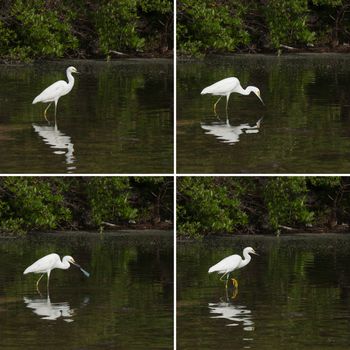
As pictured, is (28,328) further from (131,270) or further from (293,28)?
(293,28)

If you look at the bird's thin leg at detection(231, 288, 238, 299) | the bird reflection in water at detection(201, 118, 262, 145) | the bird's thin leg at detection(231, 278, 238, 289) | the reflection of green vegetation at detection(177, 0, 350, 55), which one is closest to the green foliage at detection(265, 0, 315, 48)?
the reflection of green vegetation at detection(177, 0, 350, 55)

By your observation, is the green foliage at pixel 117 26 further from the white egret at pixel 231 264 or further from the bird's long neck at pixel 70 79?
the white egret at pixel 231 264

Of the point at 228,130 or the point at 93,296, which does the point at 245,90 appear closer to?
the point at 228,130

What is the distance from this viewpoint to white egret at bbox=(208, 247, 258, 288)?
1095cm

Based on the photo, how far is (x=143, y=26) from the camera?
11.8m

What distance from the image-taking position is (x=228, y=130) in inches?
446

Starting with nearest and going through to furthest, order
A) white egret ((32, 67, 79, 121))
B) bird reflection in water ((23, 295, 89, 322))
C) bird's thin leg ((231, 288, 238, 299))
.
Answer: bird reflection in water ((23, 295, 89, 322))
bird's thin leg ((231, 288, 238, 299))
white egret ((32, 67, 79, 121))

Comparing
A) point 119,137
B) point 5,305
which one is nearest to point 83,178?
point 119,137

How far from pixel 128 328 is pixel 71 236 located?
1.08 meters

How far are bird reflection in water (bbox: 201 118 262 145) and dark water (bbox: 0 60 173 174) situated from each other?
294 mm

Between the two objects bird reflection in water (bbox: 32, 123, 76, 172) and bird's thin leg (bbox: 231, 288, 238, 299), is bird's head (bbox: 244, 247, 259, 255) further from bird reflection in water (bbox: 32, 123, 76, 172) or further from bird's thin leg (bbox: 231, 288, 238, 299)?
bird reflection in water (bbox: 32, 123, 76, 172)

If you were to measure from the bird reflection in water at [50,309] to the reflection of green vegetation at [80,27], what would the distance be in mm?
2034

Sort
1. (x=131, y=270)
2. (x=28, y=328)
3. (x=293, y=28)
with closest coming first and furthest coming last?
(x=28, y=328) < (x=131, y=270) < (x=293, y=28)

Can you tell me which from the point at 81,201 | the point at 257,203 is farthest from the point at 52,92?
the point at 257,203
